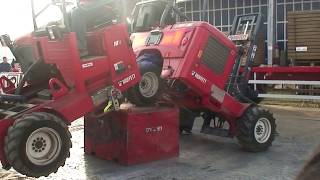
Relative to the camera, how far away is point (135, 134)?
269 inches

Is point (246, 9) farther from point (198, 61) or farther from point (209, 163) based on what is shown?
point (209, 163)

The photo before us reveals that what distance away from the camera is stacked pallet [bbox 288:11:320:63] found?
1434cm

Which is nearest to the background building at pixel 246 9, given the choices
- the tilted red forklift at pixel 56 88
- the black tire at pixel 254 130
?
the black tire at pixel 254 130

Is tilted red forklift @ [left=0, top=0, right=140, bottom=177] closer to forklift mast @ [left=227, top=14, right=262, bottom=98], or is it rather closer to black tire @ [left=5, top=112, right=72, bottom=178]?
black tire @ [left=5, top=112, right=72, bottom=178]

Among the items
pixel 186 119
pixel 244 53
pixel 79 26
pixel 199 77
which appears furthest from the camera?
pixel 186 119

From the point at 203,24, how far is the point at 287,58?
29.0ft

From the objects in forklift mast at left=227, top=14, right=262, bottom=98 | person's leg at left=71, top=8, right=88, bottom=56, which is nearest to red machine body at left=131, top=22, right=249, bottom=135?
forklift mast at left=227, top=14, right=262, bottom=98

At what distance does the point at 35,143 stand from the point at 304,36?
1117cm

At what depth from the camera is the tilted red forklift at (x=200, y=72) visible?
6.99 meters

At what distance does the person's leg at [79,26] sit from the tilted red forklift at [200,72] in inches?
42.0

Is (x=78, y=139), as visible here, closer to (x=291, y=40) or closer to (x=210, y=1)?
(x=291, y=40)

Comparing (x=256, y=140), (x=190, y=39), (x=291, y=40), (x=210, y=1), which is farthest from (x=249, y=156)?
(x=210, y=1)

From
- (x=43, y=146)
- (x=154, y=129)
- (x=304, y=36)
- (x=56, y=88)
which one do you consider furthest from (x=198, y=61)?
(x=304, y=36)

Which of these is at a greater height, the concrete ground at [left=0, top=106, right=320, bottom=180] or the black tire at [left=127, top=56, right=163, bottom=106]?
the black tire at [left=127, top=56, right=163, bottom=106]
